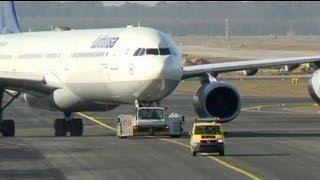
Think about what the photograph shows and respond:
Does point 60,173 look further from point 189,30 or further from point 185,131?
point 189,30

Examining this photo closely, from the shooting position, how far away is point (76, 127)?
2258 inches

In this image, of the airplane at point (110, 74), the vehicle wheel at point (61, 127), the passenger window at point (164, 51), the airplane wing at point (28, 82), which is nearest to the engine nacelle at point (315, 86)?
the airplane at point (110, 74)

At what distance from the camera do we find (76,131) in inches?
2261

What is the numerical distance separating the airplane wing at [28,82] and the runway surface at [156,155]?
2.41 m

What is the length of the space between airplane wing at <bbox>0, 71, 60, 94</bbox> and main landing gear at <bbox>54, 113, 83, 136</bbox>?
2.44m

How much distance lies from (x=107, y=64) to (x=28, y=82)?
14.5 ft

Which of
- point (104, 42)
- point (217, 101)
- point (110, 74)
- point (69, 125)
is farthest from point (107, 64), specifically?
point (69, 125)

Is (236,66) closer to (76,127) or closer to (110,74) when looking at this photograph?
(110,74)

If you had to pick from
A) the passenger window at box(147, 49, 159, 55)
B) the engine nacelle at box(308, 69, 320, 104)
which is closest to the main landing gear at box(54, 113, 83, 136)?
the passenger window at box(147, 49, 159, 55)

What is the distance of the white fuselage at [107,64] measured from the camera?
165ft

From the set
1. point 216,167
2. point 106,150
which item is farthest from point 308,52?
point 216,167

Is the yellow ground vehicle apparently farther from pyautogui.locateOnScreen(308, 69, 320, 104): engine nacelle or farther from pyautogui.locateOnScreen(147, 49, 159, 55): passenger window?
pyautogui.locateOnScreen(308, 69, 320, 104): engine nacelle

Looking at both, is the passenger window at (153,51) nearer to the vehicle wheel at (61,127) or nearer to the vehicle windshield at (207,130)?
the vehicle wheel at (61,127)

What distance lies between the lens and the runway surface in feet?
115
